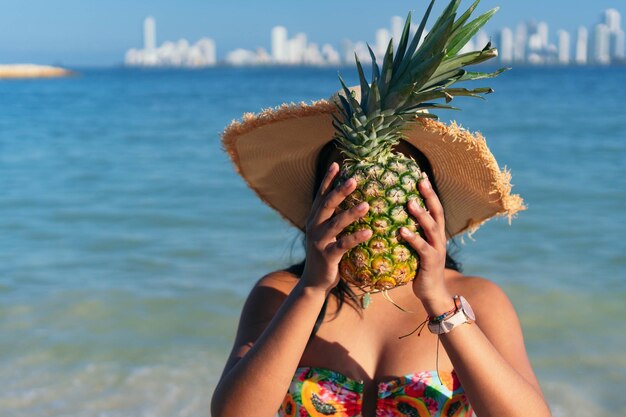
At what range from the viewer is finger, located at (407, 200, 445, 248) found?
1933mm

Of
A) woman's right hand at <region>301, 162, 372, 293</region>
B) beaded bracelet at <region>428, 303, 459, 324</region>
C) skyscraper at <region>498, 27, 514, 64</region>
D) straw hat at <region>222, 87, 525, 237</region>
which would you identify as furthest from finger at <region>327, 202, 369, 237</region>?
skyscraper at <region>498, 27, 514, 64</region>

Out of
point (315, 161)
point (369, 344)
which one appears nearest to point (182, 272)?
point (315, 161)

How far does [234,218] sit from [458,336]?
7.15 metres

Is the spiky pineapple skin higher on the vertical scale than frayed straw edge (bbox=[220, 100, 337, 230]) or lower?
lower

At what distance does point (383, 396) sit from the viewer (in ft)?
8.04

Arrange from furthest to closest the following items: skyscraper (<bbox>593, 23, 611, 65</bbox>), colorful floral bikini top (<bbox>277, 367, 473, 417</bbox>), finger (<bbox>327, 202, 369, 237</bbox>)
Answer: skyscraper (<bbox>593, 23, 611, 65</bbox>) < colorful floral bikini top (<bbox>277, 367, 473, 417</bbox>) < finger (<bbox>327, 202, 369, 237</bbox>)

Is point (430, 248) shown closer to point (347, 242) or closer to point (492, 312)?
point (347, 242)

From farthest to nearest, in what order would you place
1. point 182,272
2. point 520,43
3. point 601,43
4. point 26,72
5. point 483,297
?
point 520,43, point 601,43, point 26,72, point 182,272, point 483,297

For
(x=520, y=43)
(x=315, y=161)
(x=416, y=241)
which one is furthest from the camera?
(x=520, y=43)

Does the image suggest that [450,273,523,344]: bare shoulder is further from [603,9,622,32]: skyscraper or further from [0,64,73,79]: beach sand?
[603,9,622,32]: skyscraper

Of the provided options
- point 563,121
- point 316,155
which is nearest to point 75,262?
point 316,155

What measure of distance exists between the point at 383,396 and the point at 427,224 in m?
0.75

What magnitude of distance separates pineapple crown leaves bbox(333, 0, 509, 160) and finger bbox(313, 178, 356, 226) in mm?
164

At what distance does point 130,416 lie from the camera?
181 inches
